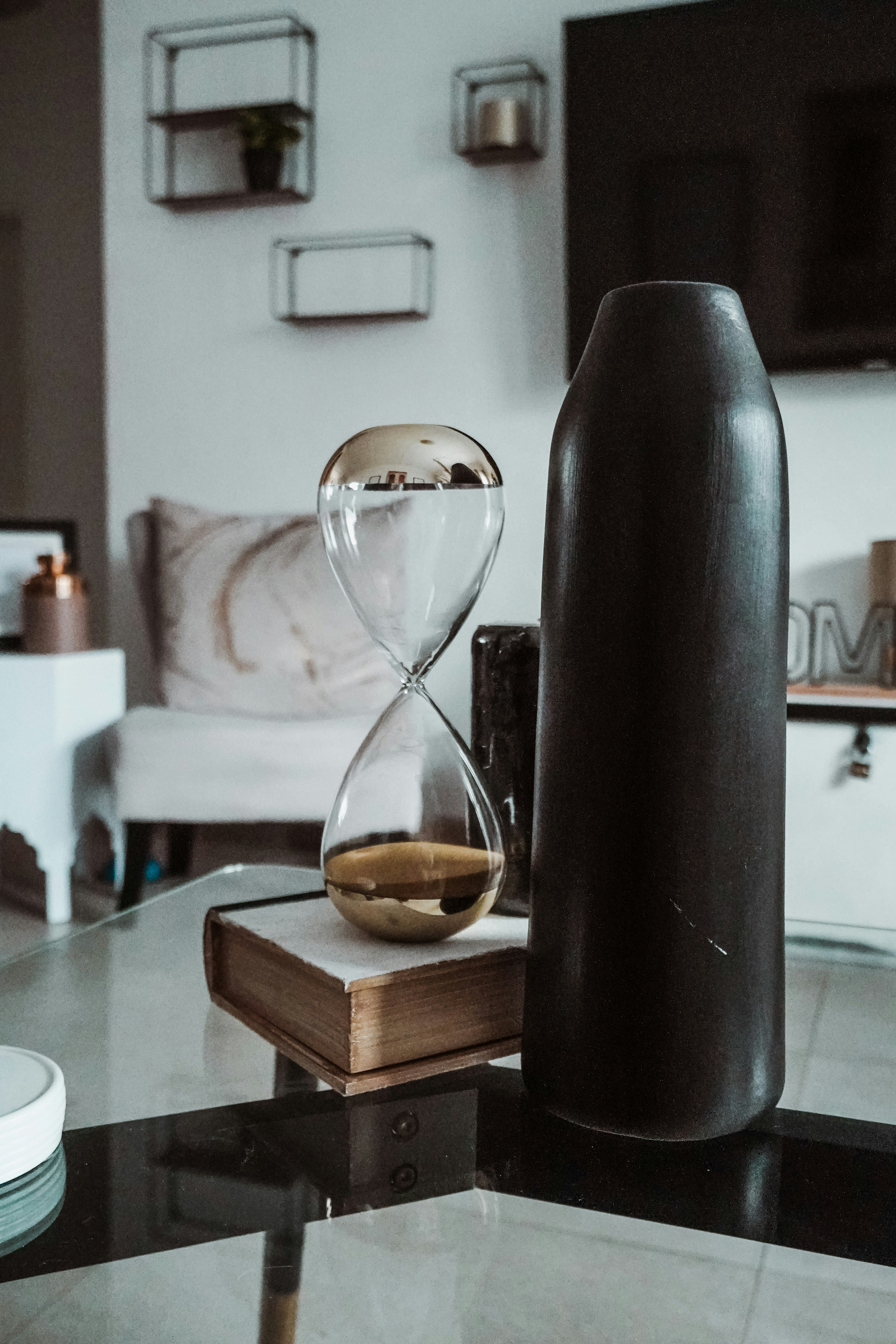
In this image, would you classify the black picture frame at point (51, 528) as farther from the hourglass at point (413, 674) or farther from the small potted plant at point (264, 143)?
the hourglass at point (413, 674)

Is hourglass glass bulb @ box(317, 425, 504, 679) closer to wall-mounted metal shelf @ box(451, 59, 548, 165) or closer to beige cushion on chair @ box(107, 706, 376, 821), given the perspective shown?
beige cushion on chair @ box(107, 706, 376, 821)

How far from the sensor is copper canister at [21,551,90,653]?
2.36 meters

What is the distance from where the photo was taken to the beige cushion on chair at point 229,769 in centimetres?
208

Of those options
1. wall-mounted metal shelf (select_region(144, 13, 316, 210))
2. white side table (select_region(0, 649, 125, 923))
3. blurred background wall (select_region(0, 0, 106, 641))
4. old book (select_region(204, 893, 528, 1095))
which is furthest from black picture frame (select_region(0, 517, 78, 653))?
old book (select_region(204, 893, 528, 1095))

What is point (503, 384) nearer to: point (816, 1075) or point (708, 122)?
point (708, 122)

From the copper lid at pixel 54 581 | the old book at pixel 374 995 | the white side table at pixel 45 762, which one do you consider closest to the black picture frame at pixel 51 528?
the copper lid at pixel 54 581

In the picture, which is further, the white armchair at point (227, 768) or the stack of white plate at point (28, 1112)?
the white armchair at point (227, 768)

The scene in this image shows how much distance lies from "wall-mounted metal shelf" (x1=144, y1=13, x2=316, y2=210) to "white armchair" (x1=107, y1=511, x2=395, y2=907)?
1384mm

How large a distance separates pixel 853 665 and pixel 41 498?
8.35 ft

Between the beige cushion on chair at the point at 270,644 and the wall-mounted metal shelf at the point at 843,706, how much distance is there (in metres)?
0.80

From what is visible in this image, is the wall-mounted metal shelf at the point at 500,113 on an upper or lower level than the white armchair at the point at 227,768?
upper

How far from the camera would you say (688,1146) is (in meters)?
0.50

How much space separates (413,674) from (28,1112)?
0.27 metres

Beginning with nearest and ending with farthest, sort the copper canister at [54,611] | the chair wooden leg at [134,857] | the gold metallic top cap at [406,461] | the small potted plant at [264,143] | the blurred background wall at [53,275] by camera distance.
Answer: the gold metallic top cap at [406,461], the chair wooden leg at [134,857], the copper canister at [54,611], the small potted plant at [264,143], the blurred background wall at [53,275]
